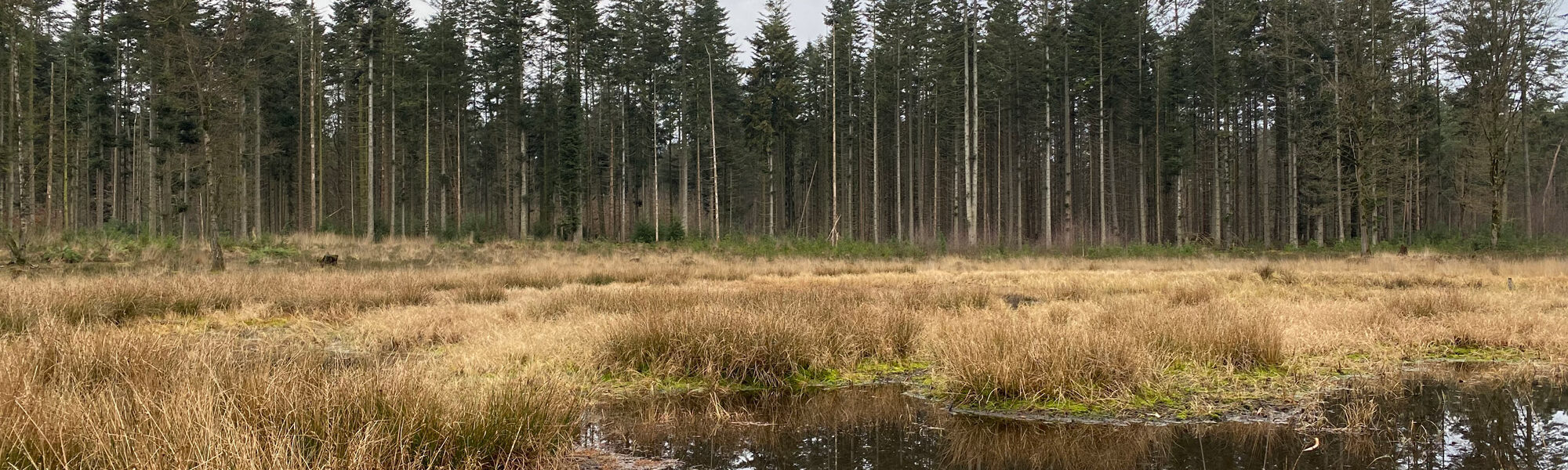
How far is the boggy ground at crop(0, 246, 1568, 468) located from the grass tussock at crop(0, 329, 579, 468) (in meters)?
0.01

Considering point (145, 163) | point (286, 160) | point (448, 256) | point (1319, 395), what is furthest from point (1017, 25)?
point (145, 163)

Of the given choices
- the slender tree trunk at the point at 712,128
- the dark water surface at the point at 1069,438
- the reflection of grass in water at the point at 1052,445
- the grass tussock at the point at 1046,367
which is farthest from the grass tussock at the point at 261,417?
the slender tree trunk at the point at 712,128

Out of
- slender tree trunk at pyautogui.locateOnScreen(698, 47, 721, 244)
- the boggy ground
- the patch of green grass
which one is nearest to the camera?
the boggy ground

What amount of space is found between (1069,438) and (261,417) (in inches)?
154

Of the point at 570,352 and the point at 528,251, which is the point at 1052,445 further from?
the point at 528,251

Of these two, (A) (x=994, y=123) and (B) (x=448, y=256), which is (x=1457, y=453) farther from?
(A) (x=994, y=123)

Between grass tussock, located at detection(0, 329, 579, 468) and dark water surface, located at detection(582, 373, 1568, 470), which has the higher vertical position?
grass tussock, located at detection(0, 329, 579, 468)

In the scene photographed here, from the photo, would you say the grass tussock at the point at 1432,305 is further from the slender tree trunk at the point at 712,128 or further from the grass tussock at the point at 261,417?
the slender tree trunk at the point at 712,128

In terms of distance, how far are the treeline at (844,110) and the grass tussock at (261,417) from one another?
20581 millimetres

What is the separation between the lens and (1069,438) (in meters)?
4.24

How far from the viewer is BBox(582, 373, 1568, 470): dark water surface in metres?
3.77

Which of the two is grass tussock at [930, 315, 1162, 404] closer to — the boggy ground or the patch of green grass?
the boggy ground

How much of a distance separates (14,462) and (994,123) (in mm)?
42557

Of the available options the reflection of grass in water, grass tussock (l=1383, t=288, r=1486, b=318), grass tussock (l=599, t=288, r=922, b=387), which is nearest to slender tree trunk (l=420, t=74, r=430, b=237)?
grass tussock (l=599, t=288, r=922, b=387)
